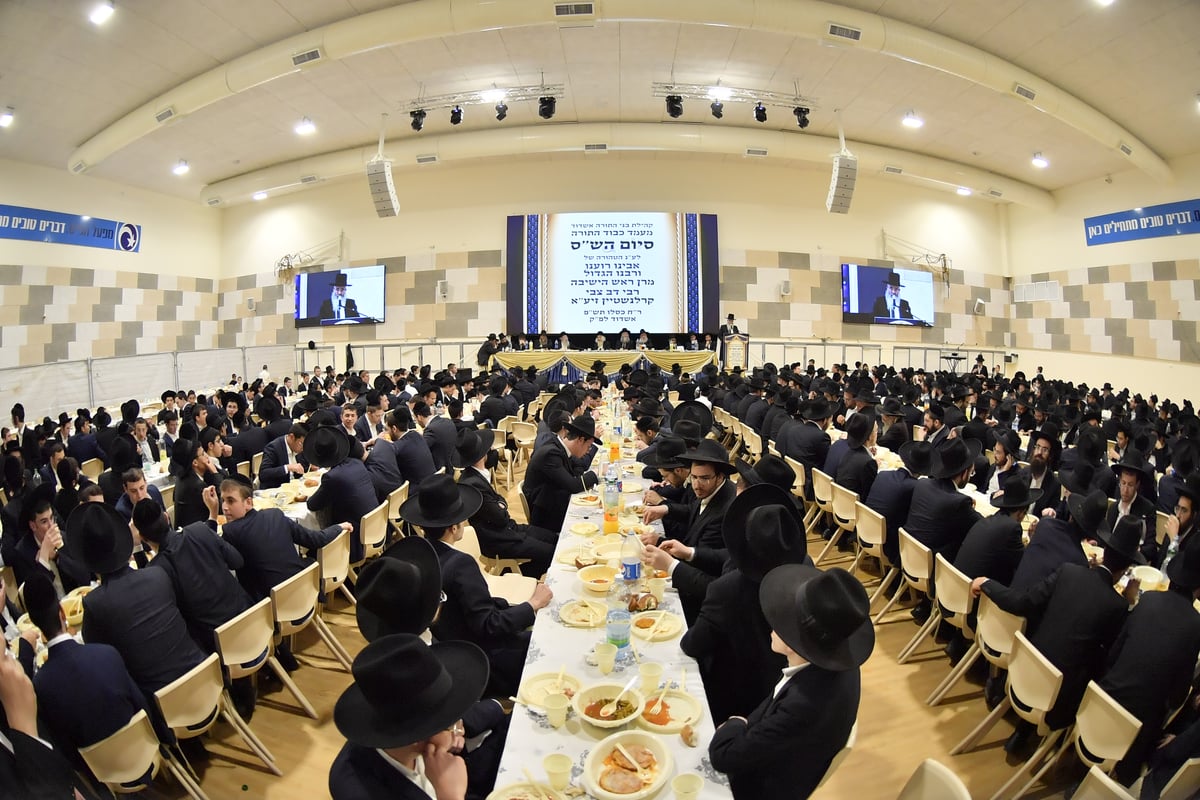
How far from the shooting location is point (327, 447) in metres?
5.71

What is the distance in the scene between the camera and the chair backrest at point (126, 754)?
2.85 metres

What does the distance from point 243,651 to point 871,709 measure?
13.7 ft

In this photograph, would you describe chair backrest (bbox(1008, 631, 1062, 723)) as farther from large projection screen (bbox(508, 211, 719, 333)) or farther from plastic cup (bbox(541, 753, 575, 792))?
large projection screen (bbox(508, 211, 719, 333))

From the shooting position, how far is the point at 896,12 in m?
11.3

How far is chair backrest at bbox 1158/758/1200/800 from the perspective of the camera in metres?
2.43

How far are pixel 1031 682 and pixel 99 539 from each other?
487cm

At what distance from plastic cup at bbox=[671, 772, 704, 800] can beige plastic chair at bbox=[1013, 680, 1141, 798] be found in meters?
1.90

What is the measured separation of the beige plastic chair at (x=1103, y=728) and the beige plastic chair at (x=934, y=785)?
128 cm

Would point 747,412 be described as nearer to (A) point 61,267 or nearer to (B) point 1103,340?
(B) point 1103,340

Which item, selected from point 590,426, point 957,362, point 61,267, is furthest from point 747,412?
point 61,267

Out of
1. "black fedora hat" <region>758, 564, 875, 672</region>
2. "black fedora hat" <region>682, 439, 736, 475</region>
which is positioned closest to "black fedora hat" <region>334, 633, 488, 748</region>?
"black fedora hat" <region>758, 564, 875, 672</region>

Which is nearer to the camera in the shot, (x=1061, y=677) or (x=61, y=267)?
(x=1061, y=677)

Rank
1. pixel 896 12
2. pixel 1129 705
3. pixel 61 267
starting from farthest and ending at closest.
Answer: pixel 61 267, pixel 896 12, pixel 1129 705

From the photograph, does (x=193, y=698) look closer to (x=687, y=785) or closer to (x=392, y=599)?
(x=392, y=599)
